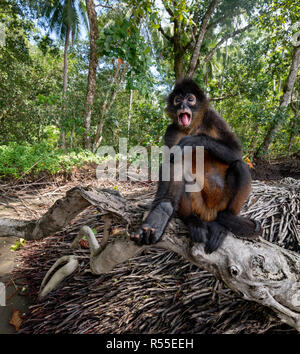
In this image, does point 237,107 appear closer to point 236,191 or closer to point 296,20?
point 296,20

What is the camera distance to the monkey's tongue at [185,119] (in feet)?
7.39

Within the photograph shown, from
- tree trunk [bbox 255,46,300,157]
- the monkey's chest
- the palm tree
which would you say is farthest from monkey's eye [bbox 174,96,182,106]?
the palm tree

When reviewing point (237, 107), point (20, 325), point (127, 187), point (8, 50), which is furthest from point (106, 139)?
point (20, 325)

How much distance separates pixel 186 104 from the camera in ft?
7.77

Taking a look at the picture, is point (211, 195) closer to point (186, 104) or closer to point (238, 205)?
point (238, 205)

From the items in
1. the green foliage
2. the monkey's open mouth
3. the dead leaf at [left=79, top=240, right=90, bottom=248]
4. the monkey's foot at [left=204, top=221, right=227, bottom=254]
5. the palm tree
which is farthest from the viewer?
the palm tree

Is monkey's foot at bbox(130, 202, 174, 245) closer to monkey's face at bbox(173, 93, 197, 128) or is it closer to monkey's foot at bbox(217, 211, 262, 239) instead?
monkey's foot at bbox(217, 211, 262, 239)

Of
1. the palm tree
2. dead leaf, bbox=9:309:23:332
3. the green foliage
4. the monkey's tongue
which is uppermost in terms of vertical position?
the palm tree

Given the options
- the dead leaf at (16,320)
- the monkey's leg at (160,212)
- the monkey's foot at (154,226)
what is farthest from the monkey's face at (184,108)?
the dead leaf at (16,320)

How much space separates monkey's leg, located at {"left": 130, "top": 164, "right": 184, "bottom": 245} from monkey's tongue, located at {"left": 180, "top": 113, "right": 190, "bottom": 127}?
623 millimetres

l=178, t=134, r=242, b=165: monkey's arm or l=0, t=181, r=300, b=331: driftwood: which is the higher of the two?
l=178, t=134, r=242, b=165: monkey's arm

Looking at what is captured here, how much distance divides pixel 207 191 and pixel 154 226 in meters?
0.68

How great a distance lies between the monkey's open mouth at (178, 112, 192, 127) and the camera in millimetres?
2252

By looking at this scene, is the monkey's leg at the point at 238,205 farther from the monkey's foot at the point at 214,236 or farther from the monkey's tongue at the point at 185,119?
the monkey's tongue at the point at 185,119
